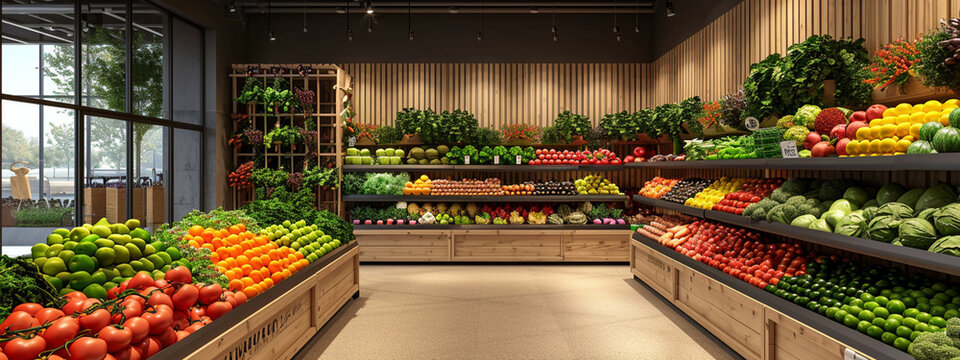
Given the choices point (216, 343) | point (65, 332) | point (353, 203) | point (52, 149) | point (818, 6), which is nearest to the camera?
point (65, 332)

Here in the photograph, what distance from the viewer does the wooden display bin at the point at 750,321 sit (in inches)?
110

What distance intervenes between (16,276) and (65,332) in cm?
48

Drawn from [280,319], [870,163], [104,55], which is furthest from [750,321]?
[104,55]

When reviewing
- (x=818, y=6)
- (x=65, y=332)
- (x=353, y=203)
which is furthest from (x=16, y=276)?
(x=353, y=203)

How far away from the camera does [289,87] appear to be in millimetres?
8742

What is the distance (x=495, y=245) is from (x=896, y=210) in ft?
18.9

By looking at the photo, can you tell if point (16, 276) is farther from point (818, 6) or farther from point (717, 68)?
point (717, 68)

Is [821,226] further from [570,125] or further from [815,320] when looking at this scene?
[570,125]

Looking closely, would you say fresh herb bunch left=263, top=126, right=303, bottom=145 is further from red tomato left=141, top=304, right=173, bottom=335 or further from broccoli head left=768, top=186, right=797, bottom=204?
→ broccoli head left=768, top=186, right=797, bottom=204

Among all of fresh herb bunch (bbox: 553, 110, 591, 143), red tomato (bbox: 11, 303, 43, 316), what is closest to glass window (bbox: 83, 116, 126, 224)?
red tomato (bbox: 11, 303, 43, 316)

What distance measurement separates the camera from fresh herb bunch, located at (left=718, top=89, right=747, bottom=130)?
16.8ft

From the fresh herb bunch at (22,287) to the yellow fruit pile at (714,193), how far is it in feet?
16.4

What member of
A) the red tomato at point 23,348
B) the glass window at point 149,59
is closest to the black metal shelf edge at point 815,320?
the red tomato at point 23,348

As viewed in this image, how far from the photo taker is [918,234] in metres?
2.61
